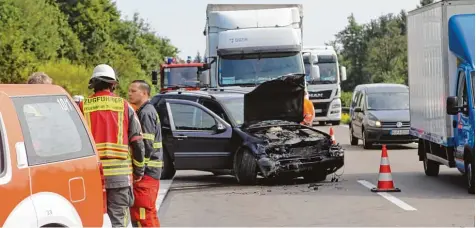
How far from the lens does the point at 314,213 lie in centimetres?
1382

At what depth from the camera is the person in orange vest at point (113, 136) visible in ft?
28.8

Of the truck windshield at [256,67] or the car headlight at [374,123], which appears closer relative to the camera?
the truck windshield at [256,67]

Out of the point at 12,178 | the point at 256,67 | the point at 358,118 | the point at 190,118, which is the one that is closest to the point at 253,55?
the point at 256,67

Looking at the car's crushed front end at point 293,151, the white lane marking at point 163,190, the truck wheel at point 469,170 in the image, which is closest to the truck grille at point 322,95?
the white lane marking at point 163,190

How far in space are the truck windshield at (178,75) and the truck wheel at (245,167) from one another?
22334mm

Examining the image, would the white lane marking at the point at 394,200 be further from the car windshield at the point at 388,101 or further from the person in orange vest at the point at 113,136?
the car windshield at the point at 388,101

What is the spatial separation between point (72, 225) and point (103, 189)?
1.79 feet

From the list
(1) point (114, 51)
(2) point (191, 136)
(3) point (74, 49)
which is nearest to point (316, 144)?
(2) point (191, 136)

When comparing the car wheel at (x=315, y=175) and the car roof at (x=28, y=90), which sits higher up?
the car roof at (x=28, y=90)

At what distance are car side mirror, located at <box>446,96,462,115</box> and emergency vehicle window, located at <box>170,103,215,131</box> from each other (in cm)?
456

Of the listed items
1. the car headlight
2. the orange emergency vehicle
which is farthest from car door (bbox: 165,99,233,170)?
the car headlight

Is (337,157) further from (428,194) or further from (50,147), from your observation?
(50,147)

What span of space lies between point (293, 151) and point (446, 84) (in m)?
2.72

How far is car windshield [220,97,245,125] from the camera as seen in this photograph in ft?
62.1
